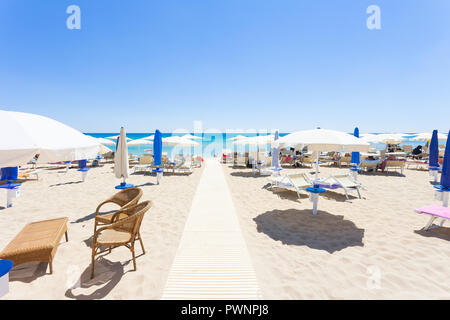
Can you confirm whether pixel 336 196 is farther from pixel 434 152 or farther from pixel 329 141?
pixel 434 152

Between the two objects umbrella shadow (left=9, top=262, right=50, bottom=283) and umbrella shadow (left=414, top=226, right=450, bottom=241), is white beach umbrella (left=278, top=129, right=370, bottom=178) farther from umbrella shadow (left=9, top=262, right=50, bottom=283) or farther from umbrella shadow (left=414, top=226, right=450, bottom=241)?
umbrella shadow (left=9, top=262, right=50, bottom=283)

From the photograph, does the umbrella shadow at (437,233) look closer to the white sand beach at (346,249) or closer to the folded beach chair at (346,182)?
the white sand beach at (346,249)

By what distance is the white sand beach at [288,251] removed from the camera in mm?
2554

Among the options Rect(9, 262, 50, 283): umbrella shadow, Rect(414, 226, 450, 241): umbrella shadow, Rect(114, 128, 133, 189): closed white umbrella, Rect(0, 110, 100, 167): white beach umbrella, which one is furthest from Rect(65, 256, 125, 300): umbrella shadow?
Rect(414, 226, 450, 241): umbrella shadow

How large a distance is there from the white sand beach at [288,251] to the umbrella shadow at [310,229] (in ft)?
0.07

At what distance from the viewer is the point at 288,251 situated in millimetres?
3484

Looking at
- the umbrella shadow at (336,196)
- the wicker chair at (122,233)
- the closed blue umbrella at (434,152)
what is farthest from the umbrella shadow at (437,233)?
the closed blue umbrella at (434,152)

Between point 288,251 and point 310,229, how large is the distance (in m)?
1.22

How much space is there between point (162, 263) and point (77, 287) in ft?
3.62

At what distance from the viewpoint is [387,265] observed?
3.06 meters

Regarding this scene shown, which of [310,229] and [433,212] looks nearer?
[433,212]

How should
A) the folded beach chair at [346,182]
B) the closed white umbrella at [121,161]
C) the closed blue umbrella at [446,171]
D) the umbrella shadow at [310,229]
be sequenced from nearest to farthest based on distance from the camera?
the umbrella shadow at [310,229], the closed blue umbrella at [446,171], the closed white umbrella at [121,161], the folded beach chair at [346,182]

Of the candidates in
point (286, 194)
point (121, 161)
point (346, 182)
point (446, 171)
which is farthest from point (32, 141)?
→ point (346, 182)
